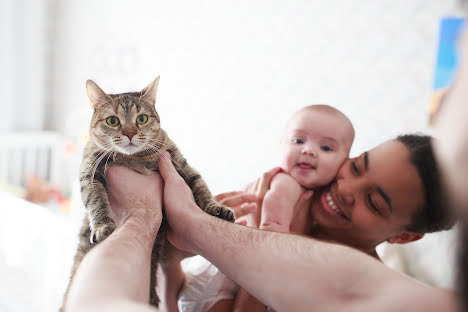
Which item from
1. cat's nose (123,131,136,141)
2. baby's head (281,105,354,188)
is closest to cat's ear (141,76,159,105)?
cat's nose (123,131,136,141)

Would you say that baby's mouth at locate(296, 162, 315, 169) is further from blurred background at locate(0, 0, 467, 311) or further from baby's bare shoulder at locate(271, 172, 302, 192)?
blurred background at locate(0, 0, 467, 311)

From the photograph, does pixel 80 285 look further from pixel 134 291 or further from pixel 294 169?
pixel 294 169

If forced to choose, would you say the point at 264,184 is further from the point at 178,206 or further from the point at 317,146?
the point at 178,206

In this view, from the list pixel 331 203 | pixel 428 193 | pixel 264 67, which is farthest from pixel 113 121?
pixel 264 67

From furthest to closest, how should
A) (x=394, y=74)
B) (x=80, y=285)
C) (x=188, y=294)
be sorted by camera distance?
(x=394, y=74)
(x=188, y=294)
(x=80, y=285)

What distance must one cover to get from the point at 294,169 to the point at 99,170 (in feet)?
2.13

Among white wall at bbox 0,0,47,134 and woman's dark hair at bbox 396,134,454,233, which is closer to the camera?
woman's dark hair at bbox 396,134,454,233

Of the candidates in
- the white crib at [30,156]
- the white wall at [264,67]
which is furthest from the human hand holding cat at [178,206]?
the white crib at [30,156]

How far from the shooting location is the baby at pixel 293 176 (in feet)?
3.60

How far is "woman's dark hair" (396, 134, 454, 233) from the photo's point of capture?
0.94m

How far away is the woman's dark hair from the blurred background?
2.29 ft

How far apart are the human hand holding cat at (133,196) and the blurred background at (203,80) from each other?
70 centimetres

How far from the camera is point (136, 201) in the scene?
0.86 metres

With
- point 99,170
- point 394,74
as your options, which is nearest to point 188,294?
point 99,170
